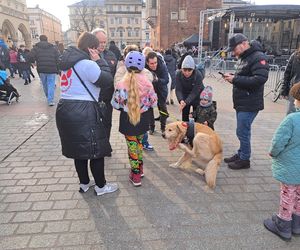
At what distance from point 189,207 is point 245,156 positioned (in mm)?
1502

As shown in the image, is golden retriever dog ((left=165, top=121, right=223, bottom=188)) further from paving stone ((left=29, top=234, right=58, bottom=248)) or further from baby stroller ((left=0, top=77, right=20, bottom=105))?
baby stroller ((left=0, top=77, right=20, bottom=105))

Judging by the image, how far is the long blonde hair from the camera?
3182mm

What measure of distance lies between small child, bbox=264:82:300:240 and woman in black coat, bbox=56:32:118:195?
1.83 metres

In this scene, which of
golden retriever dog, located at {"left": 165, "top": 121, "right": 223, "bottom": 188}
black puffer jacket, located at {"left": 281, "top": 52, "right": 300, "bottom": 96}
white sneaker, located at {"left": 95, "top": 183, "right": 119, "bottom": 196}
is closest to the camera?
white sneaker, located at {"left": 95, "top": 183, "right": 119, "bottom": 196}

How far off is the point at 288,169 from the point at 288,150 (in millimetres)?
182

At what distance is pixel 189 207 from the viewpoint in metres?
3.18

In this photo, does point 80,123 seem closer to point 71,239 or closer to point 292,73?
point 71,239

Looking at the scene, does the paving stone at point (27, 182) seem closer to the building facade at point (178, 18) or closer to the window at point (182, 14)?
the building facade at point (178, 18)

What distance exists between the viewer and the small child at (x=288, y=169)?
7.77ft

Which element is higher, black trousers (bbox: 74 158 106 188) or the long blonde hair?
the long blonde hair

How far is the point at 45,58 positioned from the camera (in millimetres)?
8406

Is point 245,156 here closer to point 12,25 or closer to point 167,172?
point 167,172

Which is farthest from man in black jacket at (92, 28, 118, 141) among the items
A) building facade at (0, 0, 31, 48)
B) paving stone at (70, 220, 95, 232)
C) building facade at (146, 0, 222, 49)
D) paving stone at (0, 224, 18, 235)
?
building facade at (0, 0, 31, 48)

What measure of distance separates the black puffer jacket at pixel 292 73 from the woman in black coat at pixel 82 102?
3243 millimetres
